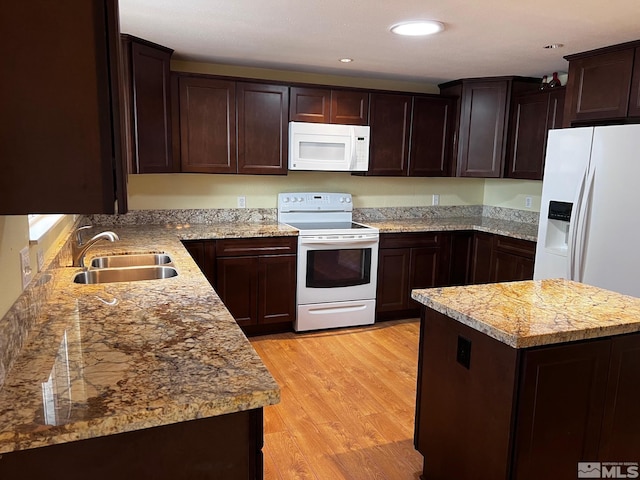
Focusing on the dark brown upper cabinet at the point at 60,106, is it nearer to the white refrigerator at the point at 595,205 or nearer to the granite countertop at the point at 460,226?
the white refrigerator at the point at 595,205

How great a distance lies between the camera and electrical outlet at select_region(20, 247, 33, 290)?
1.38 metres

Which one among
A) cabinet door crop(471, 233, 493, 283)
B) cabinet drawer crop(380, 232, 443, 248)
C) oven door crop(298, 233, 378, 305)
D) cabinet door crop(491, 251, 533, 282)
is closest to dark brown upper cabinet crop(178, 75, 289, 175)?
oven door crop(298, 233, 378, 305)

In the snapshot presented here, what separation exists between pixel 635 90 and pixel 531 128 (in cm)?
111

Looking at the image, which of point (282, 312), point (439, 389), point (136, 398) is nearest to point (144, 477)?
point (136, 398)

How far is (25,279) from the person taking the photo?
4.68ft

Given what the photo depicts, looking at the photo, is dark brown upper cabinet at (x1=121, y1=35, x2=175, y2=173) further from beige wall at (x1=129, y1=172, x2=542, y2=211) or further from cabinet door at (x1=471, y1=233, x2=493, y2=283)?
cabinet door at (x1=471, y1=233, x2=493, y2=283)

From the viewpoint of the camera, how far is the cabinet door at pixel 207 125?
144 inches

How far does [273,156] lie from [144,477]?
10.2 ft

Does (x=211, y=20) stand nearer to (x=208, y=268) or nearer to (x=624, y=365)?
(x=208, y=268)

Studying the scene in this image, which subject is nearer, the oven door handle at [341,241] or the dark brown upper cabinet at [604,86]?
the dark brown upper cabinet at [604,86]

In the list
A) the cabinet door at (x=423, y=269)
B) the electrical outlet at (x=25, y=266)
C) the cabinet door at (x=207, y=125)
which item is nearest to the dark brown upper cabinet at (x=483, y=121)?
the cabinet door at (x=423, y=269)

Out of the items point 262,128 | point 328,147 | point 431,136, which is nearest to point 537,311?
point 328,147

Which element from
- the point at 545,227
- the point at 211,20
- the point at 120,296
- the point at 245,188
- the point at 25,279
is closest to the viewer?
the point at 25,279

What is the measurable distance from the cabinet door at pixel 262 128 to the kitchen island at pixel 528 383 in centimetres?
225
